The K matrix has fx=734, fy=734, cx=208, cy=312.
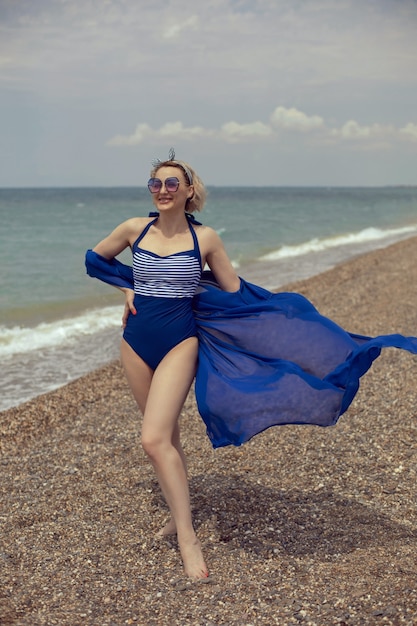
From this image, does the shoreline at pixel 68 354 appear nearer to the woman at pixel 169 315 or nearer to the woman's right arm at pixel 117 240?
the woman's right arm at pixel 117 240

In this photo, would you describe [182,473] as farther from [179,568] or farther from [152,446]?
[179,568]

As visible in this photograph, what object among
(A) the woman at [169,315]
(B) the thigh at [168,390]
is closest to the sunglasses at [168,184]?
(A) the woman at [169,315]

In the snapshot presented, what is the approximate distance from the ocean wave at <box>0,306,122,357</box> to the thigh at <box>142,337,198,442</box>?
822 centimetres

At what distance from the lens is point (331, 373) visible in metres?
4.54

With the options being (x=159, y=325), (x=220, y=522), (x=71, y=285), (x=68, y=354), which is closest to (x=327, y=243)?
(x=71, y=285)

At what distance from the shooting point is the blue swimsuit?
4.57 metres

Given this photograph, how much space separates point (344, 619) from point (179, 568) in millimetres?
1211

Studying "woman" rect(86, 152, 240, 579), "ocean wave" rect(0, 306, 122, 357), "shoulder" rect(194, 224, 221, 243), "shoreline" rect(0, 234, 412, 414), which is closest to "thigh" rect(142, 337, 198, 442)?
"woman" rect(86, 152, 240, 579)

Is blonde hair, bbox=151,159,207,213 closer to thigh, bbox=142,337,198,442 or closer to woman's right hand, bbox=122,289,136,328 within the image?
woman's right hand, bbox=122,289,136,328

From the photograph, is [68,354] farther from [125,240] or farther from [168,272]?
[168,272]

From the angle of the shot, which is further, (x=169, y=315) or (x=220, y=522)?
(x=220, y=522)

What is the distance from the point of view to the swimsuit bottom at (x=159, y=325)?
460 centimetres

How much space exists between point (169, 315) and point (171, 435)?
0.77 m

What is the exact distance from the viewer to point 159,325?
459 cm
